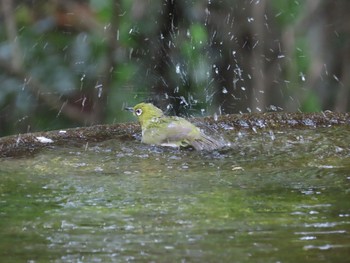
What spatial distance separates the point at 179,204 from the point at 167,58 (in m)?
4.41

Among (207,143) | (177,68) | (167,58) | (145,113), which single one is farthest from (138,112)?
(167,58)

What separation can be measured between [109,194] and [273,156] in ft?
3.47

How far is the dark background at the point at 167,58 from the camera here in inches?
252

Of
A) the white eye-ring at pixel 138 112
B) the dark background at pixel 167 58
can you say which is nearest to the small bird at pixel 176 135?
the white eye-ring at pixel 138 112

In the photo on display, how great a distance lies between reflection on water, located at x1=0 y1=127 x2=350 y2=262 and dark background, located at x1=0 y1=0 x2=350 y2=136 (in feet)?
8.77

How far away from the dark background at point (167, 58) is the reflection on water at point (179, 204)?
105 inches

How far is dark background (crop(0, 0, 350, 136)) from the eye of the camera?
252 inches

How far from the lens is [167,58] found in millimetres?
6785

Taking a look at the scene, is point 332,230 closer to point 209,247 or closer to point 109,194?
point 209,247

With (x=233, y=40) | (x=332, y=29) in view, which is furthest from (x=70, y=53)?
(x=332, y=29)

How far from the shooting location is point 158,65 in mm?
6840

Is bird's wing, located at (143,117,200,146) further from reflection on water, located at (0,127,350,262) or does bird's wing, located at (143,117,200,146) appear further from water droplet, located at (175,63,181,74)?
water droplet, located at (175,63,181,74)

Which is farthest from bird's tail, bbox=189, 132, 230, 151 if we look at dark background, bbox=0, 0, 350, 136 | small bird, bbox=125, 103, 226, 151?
dark background, bbox=0, 0, 350, 136

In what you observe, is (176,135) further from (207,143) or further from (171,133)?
(207,143)
